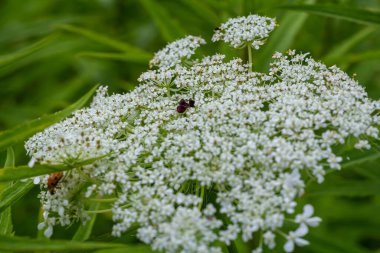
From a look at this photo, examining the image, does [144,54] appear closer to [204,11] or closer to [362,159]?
[204,11]

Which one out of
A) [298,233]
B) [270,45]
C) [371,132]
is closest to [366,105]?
[371,132]

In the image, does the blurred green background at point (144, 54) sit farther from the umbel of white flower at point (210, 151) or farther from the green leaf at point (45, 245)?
the green leaf at point (45, 245)

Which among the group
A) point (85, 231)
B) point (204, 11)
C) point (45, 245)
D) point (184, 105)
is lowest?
point (45, 245)

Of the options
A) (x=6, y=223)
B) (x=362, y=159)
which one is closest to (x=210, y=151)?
(x=362, y=159)

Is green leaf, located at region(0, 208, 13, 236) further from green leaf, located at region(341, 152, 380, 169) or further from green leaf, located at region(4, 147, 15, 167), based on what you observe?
green leaf, located at region(341, 152, 380, 169)

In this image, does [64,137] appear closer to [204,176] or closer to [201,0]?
[204,176]

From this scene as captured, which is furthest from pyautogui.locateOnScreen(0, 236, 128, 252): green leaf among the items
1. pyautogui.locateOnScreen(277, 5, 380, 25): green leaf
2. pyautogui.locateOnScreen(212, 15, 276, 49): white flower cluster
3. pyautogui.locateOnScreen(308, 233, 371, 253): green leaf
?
pyautogui.locateOnScreen(308, 233, 371, 253): green leaf

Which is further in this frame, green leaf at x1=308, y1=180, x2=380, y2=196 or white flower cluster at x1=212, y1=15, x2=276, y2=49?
green leaf at x1=308, y1=180, x2=380, y2=196
